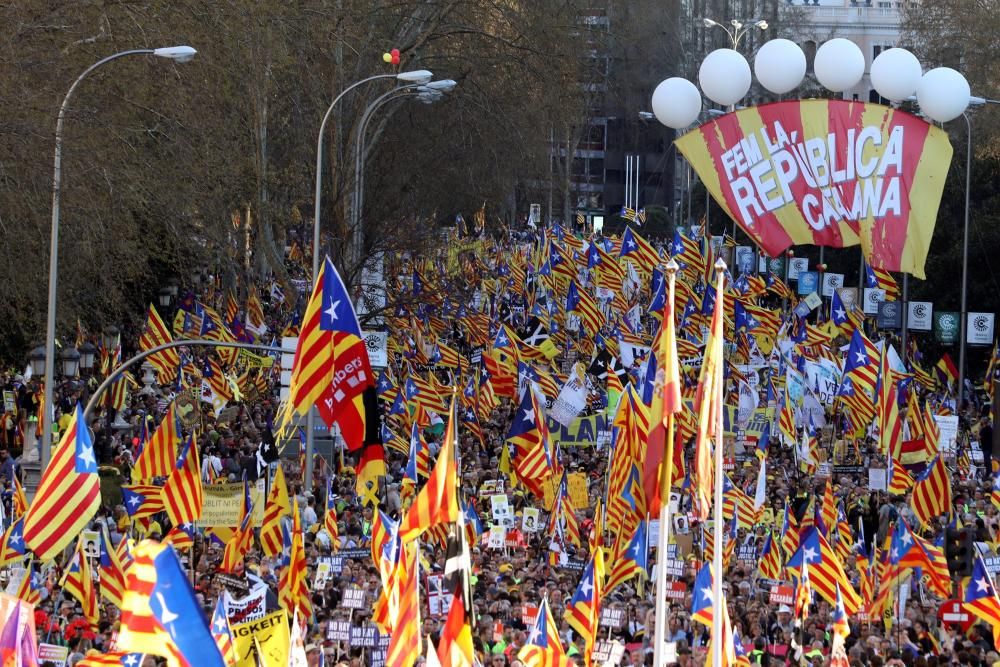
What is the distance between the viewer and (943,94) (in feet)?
81.5

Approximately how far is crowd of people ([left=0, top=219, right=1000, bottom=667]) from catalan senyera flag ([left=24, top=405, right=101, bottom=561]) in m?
0.89

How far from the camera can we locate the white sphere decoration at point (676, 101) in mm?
26797

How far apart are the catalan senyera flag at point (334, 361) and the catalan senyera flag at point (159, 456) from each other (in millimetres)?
7341

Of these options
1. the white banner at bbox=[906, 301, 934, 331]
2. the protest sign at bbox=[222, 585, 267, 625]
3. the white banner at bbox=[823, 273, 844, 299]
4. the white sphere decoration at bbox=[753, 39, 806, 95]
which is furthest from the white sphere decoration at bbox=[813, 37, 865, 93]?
the white banner at bbox=[823, 273, 844, 299]

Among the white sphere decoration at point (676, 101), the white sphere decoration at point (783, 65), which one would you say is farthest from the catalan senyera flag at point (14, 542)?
the white sphere decoration at point (676, 101)

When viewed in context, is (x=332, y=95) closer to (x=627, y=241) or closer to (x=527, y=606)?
(x=627, y=241)

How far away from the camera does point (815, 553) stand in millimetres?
17953

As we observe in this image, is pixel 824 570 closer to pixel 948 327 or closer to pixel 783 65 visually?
pixel 783 65

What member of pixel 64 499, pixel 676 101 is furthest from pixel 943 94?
pixel 64 499

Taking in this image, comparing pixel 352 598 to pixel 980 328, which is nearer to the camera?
pixel 352 598

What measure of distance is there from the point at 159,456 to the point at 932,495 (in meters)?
8.51

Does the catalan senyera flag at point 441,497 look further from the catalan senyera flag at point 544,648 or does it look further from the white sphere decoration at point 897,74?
the white sphere decoration at point 897,74

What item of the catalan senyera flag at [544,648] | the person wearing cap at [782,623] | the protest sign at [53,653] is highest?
the catalan senyera flag at [544,648]

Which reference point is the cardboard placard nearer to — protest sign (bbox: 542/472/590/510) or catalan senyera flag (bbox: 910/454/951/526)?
protest sign (bbox: 542/472/590/510)
